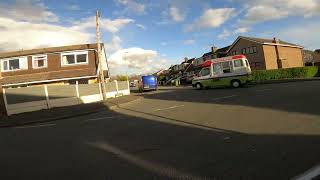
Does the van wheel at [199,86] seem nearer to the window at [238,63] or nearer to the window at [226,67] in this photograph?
the window at [226,67]

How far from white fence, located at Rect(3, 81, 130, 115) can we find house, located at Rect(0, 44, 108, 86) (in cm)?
820

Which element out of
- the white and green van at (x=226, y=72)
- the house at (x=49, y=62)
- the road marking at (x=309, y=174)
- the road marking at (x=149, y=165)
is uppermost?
the house at (x=49, y=62)

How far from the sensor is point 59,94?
28.0 meters

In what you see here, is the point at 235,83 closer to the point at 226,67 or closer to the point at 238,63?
the point at 226,67

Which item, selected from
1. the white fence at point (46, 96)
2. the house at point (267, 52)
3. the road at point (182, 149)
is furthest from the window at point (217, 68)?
the house at point (267, 52)

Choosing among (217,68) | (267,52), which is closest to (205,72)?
(217,68)

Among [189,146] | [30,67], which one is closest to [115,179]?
[189,146]

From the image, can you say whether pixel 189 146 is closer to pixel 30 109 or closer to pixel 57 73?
pixel 30 109

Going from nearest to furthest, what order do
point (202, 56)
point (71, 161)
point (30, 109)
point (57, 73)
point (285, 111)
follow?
point (71, 161) < point (285, 111) < point (30, 109) < point (57, 73) < point (202, 56)

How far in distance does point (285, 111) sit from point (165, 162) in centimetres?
747

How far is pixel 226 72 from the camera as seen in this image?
31.2 meters

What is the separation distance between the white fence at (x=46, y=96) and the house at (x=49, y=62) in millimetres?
8199

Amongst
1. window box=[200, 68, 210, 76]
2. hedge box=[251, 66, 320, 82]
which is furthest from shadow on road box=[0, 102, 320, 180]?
hedge box=[251, 66, 320, 82]

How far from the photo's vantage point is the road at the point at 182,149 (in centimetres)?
676
